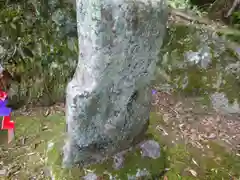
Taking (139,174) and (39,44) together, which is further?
(39,44)

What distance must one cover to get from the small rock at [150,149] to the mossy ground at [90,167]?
4 centimetres

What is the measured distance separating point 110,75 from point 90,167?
2.59 feet

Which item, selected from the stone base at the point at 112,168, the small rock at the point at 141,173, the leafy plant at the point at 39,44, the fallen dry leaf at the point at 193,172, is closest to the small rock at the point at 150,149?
the stone base at the point at 112,168

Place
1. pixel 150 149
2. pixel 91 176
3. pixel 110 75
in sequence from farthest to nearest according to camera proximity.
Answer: pixel 150 149
pixel 91 176
pixel 110 75

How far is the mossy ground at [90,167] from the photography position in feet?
7.85

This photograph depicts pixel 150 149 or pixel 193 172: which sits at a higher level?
pixel 150 149

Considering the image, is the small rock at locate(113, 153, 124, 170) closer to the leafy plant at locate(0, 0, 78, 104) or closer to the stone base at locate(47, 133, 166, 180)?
the stone base at locate(47, 133, 166, 180)

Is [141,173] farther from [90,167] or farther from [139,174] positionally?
A: [90,167]

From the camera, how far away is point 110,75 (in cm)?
204

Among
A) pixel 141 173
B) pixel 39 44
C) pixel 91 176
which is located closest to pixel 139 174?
pixel 141 173

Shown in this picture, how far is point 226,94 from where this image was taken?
4199 millimetres

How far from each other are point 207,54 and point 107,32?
2.71 metres

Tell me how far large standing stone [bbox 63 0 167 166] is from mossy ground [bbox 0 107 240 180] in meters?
0.13

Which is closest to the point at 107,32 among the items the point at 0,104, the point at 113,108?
the point at 113,108
